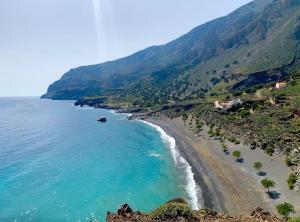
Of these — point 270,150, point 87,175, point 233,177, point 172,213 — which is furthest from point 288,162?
point 87,175

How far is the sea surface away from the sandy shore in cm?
319

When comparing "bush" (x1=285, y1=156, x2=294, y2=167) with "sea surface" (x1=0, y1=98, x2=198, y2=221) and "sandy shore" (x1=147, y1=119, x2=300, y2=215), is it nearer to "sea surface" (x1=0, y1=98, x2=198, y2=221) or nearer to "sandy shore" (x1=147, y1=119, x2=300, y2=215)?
"sandy shore" (x1=147, y1=119, x2=300, y2=215)

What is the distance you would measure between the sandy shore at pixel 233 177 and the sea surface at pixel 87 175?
319cm

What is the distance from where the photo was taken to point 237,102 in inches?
4980

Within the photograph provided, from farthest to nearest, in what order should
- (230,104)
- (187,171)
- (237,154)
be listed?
(230,104), (237,154), (187,171)

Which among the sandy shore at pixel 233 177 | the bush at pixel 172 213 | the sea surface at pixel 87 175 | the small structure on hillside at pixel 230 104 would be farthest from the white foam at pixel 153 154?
the bush at pixel 172 213

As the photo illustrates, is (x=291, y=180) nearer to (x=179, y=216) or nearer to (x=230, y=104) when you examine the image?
(x=179, y=216)

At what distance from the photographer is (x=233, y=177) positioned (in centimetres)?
6500

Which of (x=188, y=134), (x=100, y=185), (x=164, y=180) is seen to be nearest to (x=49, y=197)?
(x=100, y=185)

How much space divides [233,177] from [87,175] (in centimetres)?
3535

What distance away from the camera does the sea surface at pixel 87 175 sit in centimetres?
5844

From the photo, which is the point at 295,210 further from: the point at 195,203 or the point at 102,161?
the point at 102,161

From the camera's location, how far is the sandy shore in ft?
171

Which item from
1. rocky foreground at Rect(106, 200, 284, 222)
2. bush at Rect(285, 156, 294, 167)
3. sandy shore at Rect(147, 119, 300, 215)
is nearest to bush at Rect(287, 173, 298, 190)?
sandy shore at Rect(147, 119, 300, 215)
